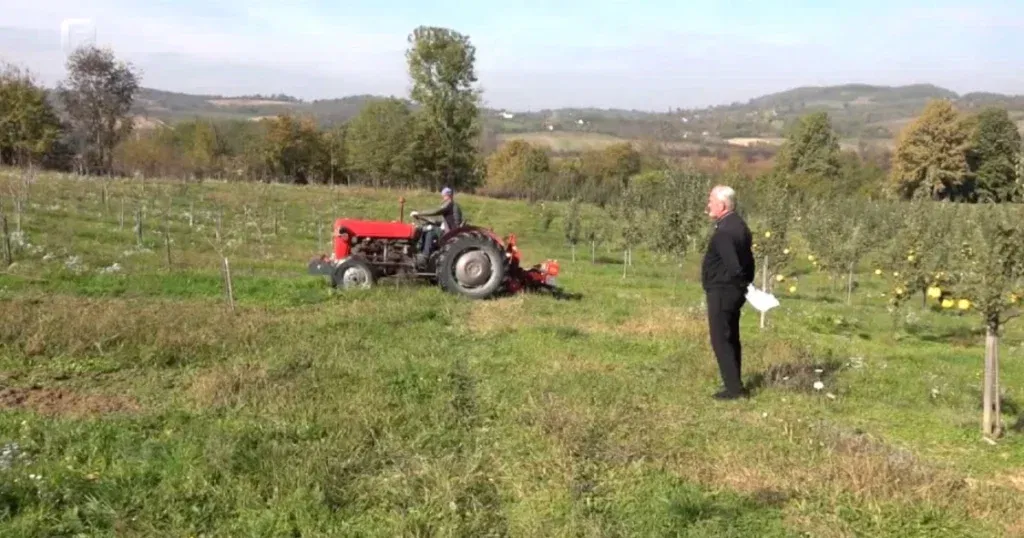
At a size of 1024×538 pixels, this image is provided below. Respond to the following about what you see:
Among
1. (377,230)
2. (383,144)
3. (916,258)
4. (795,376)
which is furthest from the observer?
(383,144)

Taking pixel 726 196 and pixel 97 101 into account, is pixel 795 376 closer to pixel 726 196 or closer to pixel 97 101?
pixel 726 196

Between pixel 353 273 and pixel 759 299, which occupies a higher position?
pixel 759 299

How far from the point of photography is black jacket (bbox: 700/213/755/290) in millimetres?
7410

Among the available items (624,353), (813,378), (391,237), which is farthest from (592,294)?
(813,378)

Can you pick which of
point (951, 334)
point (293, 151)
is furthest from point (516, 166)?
point (951, 334)

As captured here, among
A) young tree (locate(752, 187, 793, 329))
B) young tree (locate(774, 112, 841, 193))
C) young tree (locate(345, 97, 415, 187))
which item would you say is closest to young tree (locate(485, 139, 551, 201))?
young tree (locate(345, 97, 415, 187))

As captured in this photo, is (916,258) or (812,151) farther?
(812,151)

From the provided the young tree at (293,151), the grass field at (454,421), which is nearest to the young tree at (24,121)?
the young tree at (293,151)

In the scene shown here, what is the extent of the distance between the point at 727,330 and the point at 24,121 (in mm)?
49572

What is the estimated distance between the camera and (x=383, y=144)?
5172cm

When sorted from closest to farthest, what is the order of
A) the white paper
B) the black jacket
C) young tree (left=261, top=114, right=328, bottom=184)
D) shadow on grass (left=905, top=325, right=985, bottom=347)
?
the black jacket → the white paper → shadow on grass (left=905, top=325, right=985, bottom=347) → young tree (left=261, top=114, right=328, bottom=184)

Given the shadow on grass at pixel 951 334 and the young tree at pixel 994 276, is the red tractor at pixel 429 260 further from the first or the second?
the young tree at pixel 994 276

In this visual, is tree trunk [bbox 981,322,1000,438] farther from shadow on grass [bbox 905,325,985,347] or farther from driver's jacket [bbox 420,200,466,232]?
driver's jacket [bbox 420,200,466,232]

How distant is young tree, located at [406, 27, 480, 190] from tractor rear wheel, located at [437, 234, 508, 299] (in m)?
35.6
